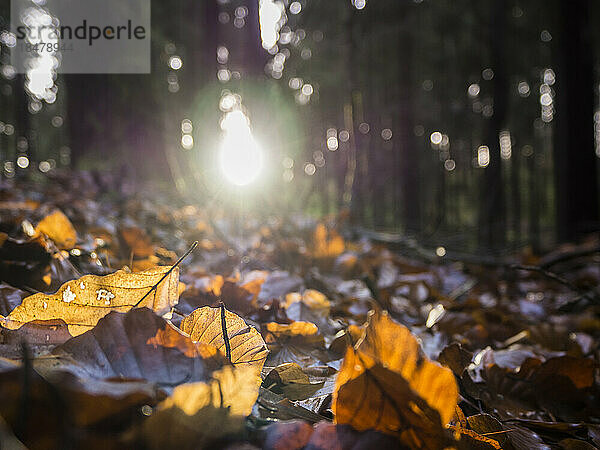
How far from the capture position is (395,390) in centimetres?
43

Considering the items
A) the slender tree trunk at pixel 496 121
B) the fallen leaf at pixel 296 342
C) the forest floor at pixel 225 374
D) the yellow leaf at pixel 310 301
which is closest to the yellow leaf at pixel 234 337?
the forest floor at pixel 225 374

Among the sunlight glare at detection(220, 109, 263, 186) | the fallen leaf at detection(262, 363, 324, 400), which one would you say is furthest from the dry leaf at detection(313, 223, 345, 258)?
the sunlight glare at detection(220, 109, 263, 186)

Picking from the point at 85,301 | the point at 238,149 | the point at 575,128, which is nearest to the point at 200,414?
the point at 85,301

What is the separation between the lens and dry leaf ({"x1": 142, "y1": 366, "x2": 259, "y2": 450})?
0.37 metres

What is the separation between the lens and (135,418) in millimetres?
389

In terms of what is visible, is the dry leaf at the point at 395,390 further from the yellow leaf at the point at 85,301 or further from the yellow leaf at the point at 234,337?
the yellow leaf at the point at 85,301

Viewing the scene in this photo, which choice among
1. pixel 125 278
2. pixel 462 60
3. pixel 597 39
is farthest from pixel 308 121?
pixel 125 278

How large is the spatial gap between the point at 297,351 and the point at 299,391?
0.20 metres

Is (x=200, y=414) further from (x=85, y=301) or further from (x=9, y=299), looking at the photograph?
(x=9, y=299)

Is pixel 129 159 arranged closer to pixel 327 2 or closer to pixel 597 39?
pixel 327 2

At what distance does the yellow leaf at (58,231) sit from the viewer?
104 cm

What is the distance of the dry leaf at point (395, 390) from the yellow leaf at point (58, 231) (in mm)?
830

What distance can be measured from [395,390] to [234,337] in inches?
8.4

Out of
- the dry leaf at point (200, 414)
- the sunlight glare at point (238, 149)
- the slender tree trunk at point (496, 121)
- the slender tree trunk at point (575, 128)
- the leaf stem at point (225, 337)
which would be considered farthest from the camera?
the slender tree trunk at point (575, 128)
